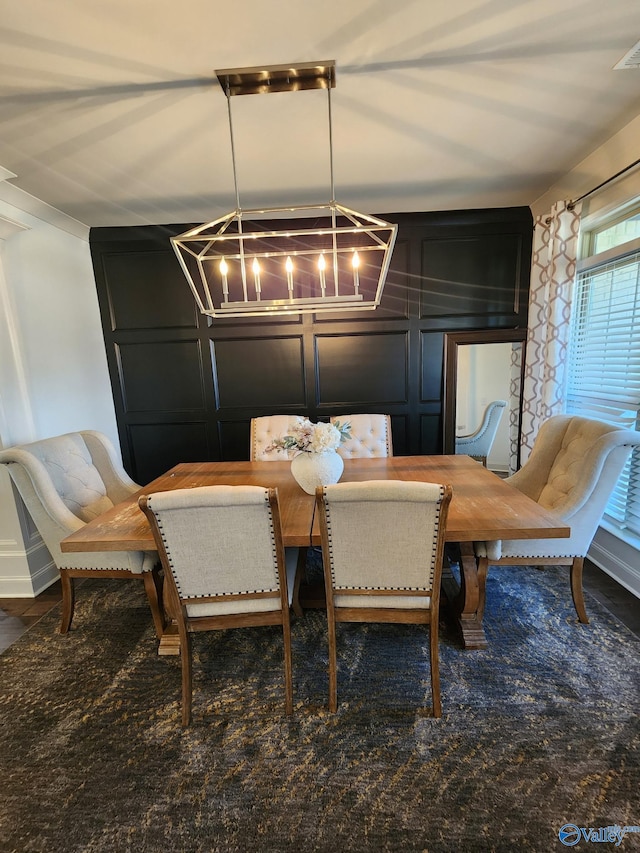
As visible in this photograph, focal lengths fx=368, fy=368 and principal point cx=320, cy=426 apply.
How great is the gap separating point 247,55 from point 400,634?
8.72ft

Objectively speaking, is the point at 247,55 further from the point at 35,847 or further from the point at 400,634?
the point at 35,847

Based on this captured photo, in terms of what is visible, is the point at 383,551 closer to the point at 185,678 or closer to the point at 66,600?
the point at 185,678

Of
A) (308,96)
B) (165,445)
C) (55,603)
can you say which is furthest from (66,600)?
(308,96)

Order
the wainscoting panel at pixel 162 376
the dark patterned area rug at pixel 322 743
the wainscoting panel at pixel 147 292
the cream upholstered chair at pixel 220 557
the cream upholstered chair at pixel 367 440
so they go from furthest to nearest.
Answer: the wainscoting panel at pixel 162 376, the wainscoting panel at pixel 147 292, the cream upholstered chair at pixel 367 440, the cream upholstered chair at pixel 220 557, the dark patterned area rug at pixel 322 743

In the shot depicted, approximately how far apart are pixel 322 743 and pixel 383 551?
77 cm

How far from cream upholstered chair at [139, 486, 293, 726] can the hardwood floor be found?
1343mm

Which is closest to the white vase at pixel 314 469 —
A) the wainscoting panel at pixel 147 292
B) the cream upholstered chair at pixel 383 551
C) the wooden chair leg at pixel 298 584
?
the wooden chair leg at pixel 298 584

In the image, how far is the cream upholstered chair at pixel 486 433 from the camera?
327 cm

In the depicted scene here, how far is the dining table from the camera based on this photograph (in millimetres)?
1448

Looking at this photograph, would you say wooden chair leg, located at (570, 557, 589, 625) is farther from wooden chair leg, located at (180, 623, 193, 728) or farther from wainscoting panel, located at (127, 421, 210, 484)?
wainscoting panel, located at (127, 421, 210, 484)

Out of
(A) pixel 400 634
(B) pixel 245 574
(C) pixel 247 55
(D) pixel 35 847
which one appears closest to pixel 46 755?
(D) pixel 35 847

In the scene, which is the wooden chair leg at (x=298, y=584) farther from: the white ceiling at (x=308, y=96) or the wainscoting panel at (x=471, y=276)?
the wainscoting panel at (x=471, y=276)

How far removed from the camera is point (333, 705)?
148 cm

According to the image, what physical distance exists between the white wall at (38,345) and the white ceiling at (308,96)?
29 cm
